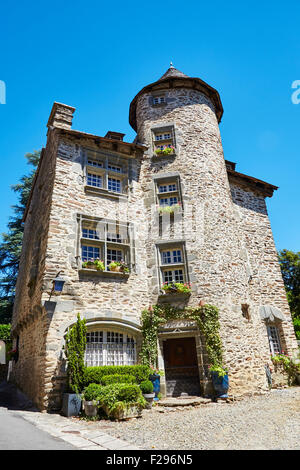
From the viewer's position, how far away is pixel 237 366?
10266mm

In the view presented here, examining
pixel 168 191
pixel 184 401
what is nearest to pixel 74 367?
pixel 184 401

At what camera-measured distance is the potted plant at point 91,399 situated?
7.47 metres

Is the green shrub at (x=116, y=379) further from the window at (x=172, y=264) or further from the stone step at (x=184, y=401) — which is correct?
the window at (x=172, y=264)

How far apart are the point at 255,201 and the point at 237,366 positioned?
A: 8903mm

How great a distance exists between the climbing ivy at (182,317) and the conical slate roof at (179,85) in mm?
10632

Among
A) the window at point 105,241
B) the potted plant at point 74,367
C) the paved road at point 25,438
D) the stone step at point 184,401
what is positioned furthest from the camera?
the window at point 105,241

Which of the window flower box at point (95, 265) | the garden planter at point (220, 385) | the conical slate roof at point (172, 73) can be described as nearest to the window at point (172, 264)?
the window flower box at point (95, 265)

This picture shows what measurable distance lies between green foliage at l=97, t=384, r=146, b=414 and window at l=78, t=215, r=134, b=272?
3.99 meters

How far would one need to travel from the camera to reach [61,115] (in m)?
12.8

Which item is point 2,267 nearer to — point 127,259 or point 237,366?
point 127,259

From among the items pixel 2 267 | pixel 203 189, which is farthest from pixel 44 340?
pixel 2 267

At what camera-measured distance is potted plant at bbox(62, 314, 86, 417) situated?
7.78m

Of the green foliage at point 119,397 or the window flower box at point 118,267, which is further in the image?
the window flower box at point 118,267

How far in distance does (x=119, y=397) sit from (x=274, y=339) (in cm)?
866
